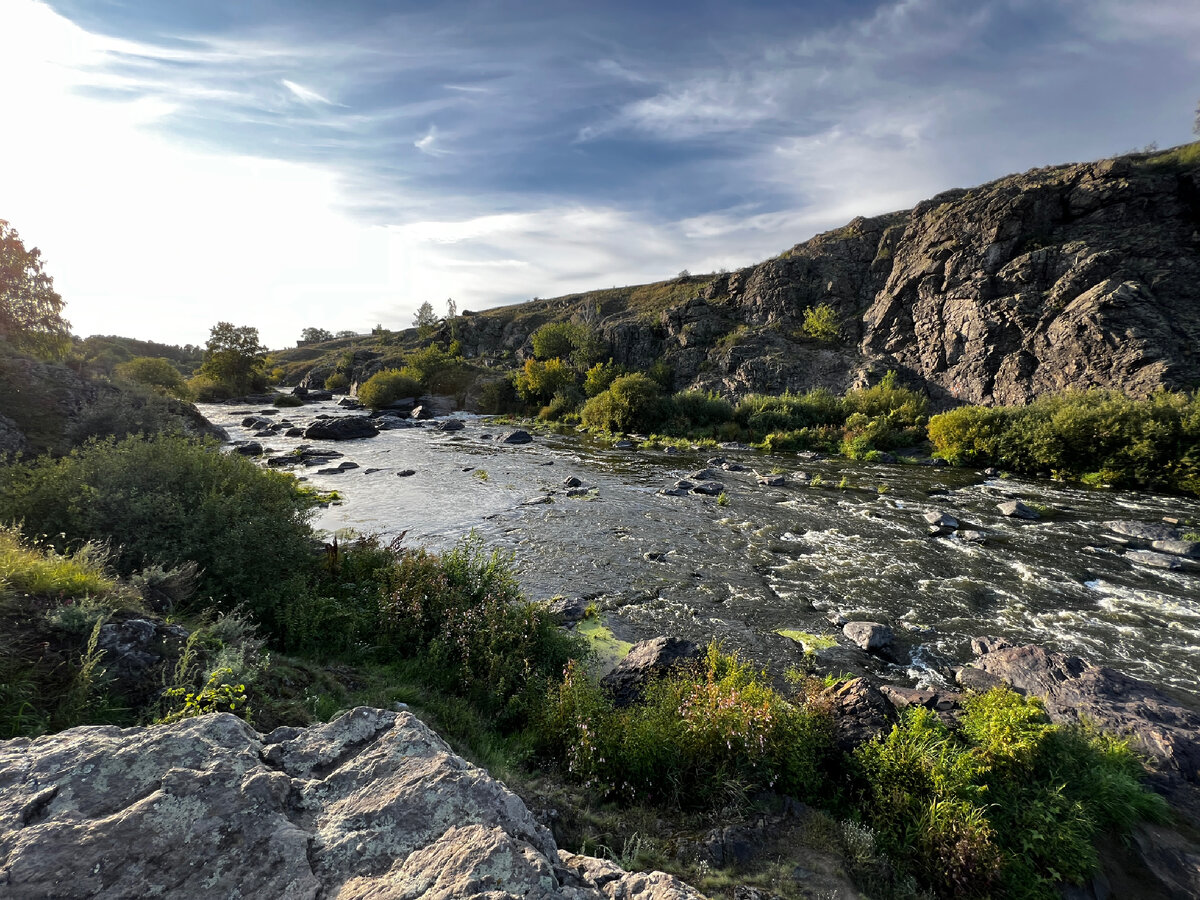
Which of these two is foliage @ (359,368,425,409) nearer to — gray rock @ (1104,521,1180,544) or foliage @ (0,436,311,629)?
foliage @ (0,436,311,629)

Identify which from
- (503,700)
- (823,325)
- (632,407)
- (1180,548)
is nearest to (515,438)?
(632,407)

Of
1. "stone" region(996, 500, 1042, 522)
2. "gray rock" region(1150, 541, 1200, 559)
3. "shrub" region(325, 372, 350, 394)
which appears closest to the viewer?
"gray rock" region(1150, 541, 1200, 559)

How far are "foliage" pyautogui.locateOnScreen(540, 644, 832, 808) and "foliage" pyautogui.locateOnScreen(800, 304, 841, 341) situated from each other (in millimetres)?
56433

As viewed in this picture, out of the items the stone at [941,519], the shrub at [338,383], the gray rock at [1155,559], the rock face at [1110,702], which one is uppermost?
the shrub at [338,383]

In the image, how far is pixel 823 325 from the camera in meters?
54.8

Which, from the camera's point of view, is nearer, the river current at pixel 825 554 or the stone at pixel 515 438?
the river current at pixel 825 554

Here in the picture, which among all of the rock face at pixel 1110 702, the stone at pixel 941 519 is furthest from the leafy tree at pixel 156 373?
the rock face at pixel 1110 702

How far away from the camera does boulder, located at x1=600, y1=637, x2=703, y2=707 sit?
7058mm

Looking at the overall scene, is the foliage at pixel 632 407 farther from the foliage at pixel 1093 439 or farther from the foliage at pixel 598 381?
the foliage at pixel 1093 439

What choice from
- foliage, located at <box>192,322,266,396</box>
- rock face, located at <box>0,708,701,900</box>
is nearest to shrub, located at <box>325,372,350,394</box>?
foliage, located at <box>192,322,266,396</box>

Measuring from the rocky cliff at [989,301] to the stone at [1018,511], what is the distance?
69.6 ft

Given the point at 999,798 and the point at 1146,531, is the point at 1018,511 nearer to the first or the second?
the point at 1146,531

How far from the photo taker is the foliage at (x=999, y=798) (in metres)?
4.34

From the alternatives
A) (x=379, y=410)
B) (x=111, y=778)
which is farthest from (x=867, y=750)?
(x=379, y=410)
